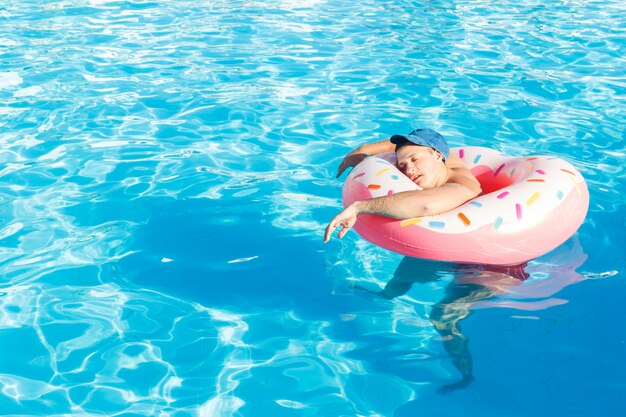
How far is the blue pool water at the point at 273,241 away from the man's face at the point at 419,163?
0.56m

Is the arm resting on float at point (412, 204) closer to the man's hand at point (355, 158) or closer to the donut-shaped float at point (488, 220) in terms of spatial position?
the donut-shaped float at point (488, 220)

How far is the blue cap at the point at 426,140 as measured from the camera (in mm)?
4215

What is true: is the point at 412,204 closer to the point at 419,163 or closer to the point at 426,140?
the point at 419,163

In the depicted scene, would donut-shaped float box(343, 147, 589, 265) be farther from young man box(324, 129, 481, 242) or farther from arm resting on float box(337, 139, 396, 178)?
arm resting on float box(337, 139, 396, 178)

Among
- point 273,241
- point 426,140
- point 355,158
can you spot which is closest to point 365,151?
point 355,158

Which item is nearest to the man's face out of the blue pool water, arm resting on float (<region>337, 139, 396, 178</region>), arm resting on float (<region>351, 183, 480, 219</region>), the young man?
the young man

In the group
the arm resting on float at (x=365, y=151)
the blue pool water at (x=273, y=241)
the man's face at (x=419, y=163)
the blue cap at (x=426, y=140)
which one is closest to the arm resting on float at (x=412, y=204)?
the man's face at (x=419, y=163)

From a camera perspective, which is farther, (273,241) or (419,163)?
(273,241)

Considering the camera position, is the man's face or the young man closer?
the young man

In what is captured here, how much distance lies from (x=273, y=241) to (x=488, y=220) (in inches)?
59.0

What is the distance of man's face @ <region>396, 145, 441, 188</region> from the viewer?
4.17 metres

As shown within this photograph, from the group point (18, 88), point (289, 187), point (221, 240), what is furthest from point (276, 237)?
point (18, 88)

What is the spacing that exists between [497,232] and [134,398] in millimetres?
1937

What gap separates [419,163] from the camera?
13.8 feet
